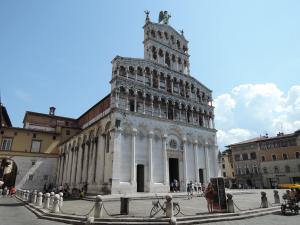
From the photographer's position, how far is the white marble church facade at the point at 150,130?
22.4 meters

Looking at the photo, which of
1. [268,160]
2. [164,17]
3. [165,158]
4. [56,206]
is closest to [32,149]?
[165,158]

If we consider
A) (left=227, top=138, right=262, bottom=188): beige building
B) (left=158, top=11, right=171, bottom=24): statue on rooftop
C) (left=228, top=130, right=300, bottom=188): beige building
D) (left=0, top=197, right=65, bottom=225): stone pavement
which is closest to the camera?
(left=0, top=197, right=65, bottom=225): stone pavement

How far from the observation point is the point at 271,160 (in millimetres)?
44969

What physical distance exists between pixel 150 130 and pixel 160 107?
3714 millimetres

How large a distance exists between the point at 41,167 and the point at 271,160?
143 ft

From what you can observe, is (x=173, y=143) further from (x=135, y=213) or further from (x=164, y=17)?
(x=164, y=17)

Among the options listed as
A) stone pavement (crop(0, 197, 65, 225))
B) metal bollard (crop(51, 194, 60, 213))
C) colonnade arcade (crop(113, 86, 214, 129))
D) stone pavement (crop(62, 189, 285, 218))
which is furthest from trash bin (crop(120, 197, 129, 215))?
colonnade arcade (crop(113, 86, 214, 129))

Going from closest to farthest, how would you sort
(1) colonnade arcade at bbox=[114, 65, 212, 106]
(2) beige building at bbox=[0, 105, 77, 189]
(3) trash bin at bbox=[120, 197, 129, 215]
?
(3) trash bin at bbox=[120, 197, 129, 215] < (1) colonnade arcade at bbox=[114, 65, 212, 106] < (2) beige building at bbox=[0, 105, 77, 189]

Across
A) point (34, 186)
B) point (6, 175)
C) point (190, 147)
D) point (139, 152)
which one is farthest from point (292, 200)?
point (6, 175)

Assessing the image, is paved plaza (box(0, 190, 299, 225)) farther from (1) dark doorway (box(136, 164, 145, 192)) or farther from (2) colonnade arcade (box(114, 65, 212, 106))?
(2) colonnade arcade (box(114, 65, 212, 106))

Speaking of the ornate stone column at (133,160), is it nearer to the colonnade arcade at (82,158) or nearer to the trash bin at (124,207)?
the colonnade arcade at (82,158)

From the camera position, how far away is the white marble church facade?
22.4 meters

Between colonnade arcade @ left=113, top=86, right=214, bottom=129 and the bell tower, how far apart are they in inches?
212

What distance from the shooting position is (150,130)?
24641 millimetres
